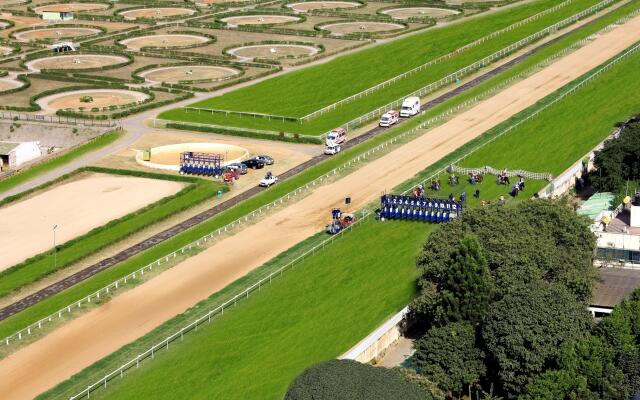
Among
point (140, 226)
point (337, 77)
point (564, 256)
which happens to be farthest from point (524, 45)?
point (564, 256)

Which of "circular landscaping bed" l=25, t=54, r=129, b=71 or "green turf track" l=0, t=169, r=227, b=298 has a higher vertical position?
"green turf track" l=0, t=169, r=227, b=298

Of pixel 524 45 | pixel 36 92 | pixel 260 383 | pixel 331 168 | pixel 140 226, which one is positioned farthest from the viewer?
pixel 524 45

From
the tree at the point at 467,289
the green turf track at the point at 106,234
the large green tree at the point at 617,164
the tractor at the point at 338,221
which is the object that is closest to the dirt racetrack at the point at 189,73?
the green turf track at the point at 106,234

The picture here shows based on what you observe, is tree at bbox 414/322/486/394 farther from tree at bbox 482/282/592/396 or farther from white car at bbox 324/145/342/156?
white car at bbox 324/145/342/156

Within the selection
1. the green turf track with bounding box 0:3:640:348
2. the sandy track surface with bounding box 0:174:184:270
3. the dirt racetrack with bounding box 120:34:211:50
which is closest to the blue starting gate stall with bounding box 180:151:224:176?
the sandy track surface with bounding box 0:174:184:270

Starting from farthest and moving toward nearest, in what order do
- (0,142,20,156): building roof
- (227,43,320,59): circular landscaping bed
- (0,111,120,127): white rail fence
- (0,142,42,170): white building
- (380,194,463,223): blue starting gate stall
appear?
(227,43,320,59): circular landscaping bed → (0,111,120,127): white rail fence → (0,142,20,156): building roof → (0,142,42,170): white building → (380,194,463,223): blue starting gate stall

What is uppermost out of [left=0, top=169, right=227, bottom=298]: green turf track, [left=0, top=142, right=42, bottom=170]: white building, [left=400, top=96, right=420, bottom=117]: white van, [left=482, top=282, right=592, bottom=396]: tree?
[left=482, top=282, right=592, bottom=396]: tree

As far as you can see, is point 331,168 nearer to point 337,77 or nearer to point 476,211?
point 476,211

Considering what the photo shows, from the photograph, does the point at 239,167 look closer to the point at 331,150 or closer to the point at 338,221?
the point at 331,150
